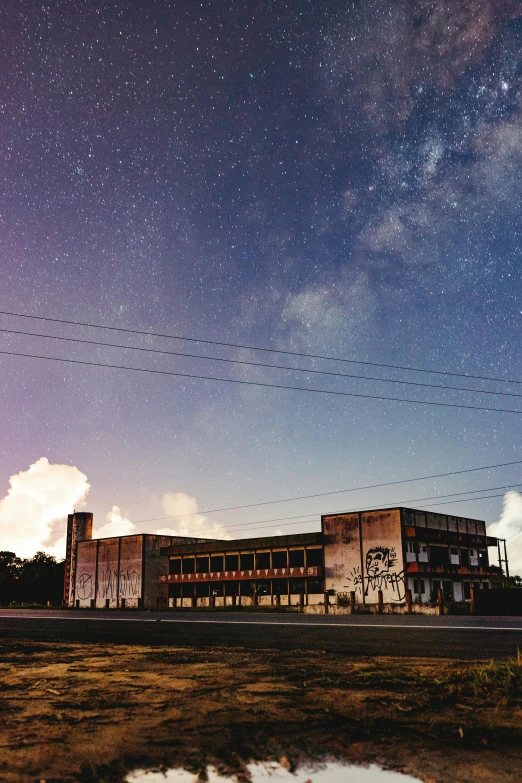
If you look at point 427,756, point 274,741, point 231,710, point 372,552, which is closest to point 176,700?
point 231,710

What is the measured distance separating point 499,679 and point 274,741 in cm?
268

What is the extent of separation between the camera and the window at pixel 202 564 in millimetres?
63688

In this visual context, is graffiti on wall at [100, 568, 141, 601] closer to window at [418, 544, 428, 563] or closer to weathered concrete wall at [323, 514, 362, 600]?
weathered concrete wall at [323, 514, 362, 600]

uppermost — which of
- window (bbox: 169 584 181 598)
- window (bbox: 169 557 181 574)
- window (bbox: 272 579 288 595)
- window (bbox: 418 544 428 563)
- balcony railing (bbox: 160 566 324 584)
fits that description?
window (bbox: 418 544 428 563)

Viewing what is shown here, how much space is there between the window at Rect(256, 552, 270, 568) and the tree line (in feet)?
132

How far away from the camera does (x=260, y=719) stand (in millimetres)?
4332

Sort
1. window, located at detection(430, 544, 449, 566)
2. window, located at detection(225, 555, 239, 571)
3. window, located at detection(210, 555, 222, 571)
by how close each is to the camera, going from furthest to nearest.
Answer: window, located at detection(210, 555, 222, 571), window, located at detection(225, 555, 239, 571), window, located at detection(430, 544, 449, 566)

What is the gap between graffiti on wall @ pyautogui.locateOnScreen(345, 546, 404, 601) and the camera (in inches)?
1897

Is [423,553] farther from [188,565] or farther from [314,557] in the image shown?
[188,565]

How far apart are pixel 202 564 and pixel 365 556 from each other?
20.5 m

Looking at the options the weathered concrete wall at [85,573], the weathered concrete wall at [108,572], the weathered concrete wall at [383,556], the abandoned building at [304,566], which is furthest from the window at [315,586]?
the weathered concrete wall at [85,573]

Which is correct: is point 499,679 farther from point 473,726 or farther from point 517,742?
point 517,742

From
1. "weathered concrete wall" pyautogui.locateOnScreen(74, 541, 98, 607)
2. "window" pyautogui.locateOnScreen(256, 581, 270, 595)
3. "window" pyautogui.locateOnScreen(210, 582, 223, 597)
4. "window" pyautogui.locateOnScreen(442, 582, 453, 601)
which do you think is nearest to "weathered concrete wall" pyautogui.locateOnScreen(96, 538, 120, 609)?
"weathered concrete wall" pyautogui.locateOnScreen(74, 541, 98, 607)

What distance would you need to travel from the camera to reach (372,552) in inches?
1984
